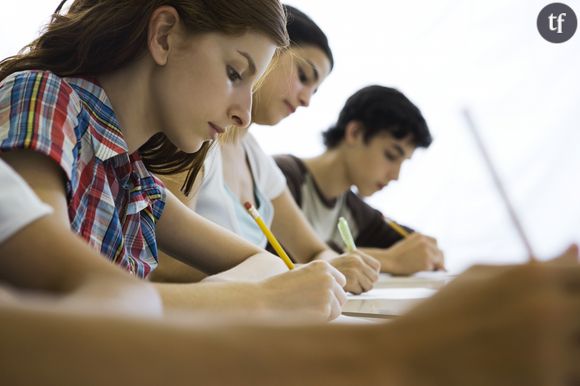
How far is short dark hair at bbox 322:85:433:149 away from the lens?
2.02 metres

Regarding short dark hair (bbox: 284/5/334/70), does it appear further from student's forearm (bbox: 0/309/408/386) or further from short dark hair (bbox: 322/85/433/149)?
student's forearm (bbox: 0/309/408/386)

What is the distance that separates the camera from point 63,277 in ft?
1.32

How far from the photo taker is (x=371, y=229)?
2.07 m

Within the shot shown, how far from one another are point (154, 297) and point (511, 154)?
1.83 m

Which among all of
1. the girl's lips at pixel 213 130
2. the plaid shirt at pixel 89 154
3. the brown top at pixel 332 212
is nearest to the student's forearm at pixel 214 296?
the plaid shirt at pixel 89 154

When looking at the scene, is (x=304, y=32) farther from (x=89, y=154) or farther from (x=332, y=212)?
(x=89, y=154)

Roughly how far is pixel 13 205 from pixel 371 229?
173cm

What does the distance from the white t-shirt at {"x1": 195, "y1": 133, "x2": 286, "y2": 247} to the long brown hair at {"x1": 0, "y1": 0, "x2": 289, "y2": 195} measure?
42cm

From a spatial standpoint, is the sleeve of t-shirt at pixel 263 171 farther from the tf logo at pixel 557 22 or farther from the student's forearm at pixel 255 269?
the tf logo at pixel 557 22

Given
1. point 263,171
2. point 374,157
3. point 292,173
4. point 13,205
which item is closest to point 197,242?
point 13,205

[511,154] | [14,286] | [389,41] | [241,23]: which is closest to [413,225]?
[511,154]

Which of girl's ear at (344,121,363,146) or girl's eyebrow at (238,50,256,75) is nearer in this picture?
girl's eyebrow at (238,50,256,75)

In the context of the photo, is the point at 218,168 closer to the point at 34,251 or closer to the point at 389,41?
the point at 34,251

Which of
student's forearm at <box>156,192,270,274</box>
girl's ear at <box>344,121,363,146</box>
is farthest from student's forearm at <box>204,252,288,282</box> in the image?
girl's ear at <box>344,121,363,146</box>
